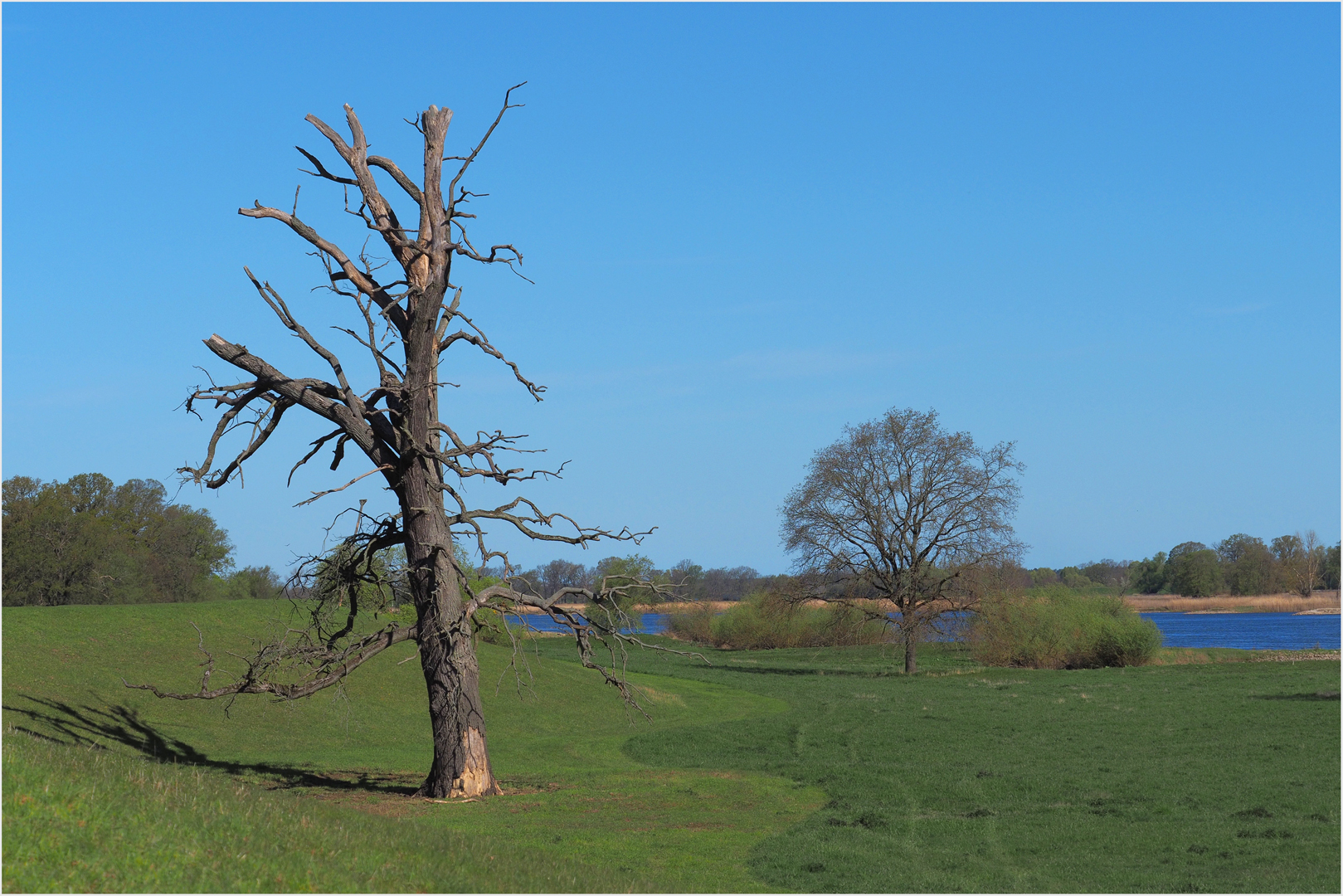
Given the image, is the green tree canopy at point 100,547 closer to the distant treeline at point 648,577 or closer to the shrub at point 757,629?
the distant treeline at point 648,577

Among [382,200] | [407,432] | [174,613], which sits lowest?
[174,613]

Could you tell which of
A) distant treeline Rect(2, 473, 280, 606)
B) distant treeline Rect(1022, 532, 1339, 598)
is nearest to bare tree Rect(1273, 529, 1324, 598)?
distant treeline Rect(1022, 532, 1339, 598)

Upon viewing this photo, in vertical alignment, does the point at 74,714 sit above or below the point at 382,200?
below

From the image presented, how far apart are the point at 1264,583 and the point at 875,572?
10348 cm

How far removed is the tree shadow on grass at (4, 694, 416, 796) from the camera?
61.8ft

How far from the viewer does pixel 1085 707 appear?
3219cm

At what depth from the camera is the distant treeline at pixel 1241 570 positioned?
11006 cm

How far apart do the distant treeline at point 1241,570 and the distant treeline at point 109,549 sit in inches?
2901

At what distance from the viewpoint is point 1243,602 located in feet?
370

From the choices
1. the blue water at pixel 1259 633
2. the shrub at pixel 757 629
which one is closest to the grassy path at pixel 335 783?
the shrub at pixel 757 629

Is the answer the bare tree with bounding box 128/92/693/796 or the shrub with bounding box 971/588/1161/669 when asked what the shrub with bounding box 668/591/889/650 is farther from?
the bare tree with bounding box 128/92/693/796

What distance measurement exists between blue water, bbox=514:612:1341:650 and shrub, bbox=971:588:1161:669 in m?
7.07

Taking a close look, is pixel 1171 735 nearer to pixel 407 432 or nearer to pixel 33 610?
pixel 407 432

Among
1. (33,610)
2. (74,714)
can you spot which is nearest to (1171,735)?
(74,714)
